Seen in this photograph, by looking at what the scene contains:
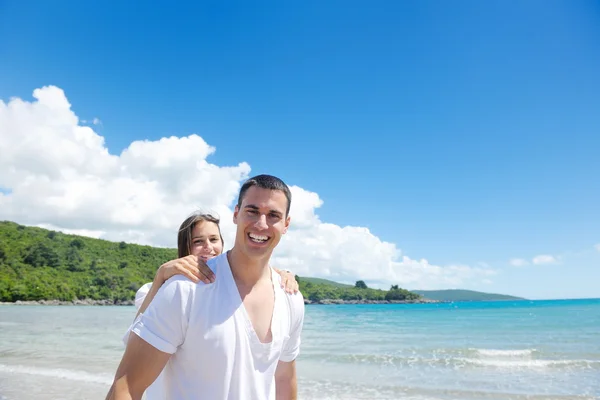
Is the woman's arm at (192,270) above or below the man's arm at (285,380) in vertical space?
above

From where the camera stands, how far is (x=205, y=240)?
13.6 ft

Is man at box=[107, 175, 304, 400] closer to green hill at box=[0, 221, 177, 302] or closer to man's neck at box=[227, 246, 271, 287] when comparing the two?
man's neck at box=[227, 246, 271, 287]

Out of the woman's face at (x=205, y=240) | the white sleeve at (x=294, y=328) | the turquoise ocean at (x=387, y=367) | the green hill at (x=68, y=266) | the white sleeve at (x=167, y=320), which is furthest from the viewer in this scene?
the green hill at (x=68, y=266)

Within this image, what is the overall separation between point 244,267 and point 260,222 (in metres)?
0.28

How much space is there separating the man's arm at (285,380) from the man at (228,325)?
295 mm

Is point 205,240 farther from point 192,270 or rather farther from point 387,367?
point 387,367

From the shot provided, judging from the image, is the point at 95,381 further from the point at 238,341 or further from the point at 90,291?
the point at 90,291

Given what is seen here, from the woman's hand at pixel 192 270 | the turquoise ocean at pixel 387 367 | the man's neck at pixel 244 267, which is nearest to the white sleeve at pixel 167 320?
the woman's hand at pixel 192 270

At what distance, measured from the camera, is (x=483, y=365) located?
47.3 feet

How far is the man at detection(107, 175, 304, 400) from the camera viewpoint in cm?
209

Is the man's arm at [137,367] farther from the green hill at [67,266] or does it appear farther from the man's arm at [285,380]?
the green hill at [67,266]

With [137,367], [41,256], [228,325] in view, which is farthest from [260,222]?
[41,256]

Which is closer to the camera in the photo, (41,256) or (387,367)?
(387,367)

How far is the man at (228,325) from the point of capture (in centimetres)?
209
